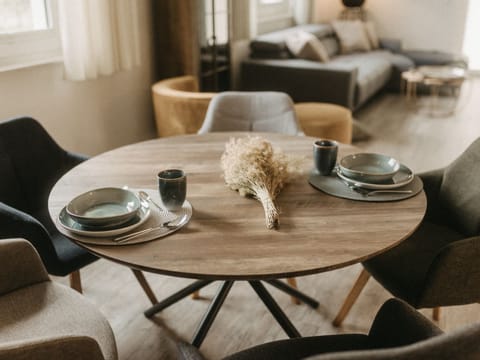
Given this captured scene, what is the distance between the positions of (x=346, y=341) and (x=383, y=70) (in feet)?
16.1

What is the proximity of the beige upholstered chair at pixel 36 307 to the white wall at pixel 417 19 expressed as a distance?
21.3 feet

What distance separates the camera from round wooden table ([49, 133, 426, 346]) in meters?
1.16

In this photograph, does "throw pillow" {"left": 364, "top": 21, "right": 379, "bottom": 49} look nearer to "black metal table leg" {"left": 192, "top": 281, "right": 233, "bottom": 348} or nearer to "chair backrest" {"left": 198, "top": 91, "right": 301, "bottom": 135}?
"chair backrest" {"left": 198, "top": 91, "right": 301, "bottom": 135}

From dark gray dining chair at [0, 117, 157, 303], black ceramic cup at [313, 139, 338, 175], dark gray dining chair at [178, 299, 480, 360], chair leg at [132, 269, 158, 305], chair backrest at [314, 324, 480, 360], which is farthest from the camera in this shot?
chair leg at [132, 269, 158, 305]

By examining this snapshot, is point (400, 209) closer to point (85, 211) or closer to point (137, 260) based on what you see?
point (137, 260)

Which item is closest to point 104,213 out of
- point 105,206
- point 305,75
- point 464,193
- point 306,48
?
point 105,206

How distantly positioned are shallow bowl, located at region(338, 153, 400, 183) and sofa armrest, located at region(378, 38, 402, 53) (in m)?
5.49

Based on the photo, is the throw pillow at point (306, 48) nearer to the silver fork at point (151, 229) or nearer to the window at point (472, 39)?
the window at point (472, 39)

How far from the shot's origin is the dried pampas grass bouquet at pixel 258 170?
4.82 feet

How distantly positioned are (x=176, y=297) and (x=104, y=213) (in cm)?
73

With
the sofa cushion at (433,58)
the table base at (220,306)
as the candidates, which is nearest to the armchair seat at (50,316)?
the table base at (220,306)

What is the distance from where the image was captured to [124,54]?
10.8 feet

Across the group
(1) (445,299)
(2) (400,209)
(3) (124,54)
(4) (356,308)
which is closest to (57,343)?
(2) (400,209)

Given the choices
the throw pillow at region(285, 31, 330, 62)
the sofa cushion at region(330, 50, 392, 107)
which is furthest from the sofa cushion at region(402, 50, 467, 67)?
the throw pillow at region(285, 31, 330, 62)
